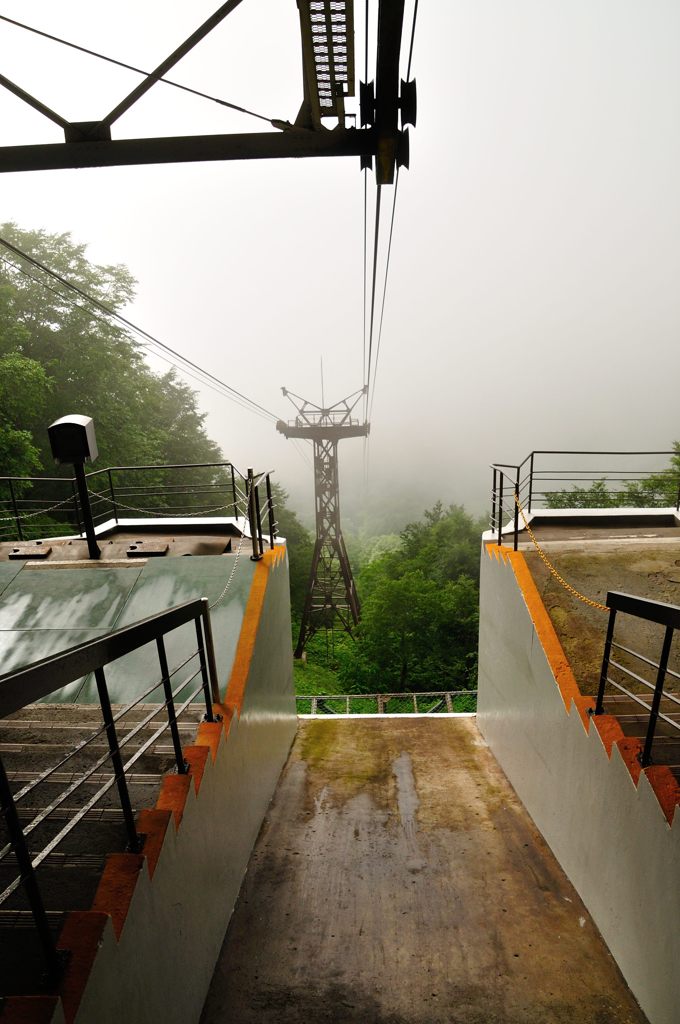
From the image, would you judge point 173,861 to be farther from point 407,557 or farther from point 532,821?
point 407,557

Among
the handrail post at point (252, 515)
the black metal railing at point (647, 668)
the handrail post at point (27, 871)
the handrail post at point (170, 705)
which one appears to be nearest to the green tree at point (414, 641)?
the handrail post at point (252, 515)

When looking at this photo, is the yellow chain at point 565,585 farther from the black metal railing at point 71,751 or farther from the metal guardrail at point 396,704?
the metal guardrail at point 396,704

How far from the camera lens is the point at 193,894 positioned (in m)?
2.56

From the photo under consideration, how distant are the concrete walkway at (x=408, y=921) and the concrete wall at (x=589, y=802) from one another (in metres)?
0.23

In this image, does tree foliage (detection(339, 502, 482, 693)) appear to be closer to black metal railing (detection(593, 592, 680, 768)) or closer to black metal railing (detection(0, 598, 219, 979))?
black metal railing (detection(593, 592, 680, 768))

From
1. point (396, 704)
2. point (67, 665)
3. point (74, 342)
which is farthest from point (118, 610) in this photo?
point (74, 342)

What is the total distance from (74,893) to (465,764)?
4731 mm

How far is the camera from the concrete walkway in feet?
8.68

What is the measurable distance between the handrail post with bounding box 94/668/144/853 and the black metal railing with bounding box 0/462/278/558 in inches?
127

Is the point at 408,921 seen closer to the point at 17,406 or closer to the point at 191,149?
the point at 191,149

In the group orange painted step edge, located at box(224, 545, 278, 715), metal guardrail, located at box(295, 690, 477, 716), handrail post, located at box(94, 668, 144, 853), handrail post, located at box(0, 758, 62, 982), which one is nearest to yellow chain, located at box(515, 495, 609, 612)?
orange painted step edge, located at box(224, 545, 278, 715)

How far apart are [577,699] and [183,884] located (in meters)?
2.78

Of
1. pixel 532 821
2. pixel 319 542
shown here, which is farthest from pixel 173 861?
pixel 319 542

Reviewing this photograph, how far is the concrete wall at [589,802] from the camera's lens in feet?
7.94
